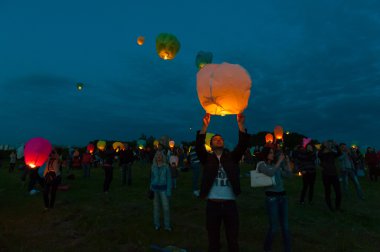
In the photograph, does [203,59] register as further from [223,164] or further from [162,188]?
[223,164]

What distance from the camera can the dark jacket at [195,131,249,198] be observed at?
14.8ft

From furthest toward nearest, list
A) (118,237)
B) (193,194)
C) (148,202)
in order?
(193,194)
(148,202)
(118,237)

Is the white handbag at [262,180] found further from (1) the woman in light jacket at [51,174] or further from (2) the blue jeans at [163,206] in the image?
(1) the woman in light jacket at [51,174]

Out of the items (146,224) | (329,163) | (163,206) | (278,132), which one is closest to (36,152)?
(146,224)

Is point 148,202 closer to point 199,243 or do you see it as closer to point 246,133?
point 199,243

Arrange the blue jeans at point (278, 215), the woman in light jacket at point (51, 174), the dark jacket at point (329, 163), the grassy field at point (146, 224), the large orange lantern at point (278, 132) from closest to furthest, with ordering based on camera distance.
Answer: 1. the blue jeans at point (278, 215)
2. the grassy field at point (146, 224)
3. the dark jacket at point (329, 163)
4. the woman in light jacket at point (51, 174)
5. the large orange lantern at point (278, 132)

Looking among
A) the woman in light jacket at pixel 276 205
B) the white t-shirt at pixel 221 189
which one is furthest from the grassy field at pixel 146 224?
the white t-shirt at pixel 221 189

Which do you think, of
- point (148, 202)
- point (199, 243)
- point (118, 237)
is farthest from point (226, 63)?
point (148, 202)

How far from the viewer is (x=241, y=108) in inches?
171

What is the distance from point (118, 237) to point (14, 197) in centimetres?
773

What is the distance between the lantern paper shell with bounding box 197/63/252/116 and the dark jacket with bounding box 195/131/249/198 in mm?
513

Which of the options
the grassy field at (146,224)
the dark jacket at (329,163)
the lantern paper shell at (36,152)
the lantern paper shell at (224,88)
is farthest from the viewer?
the lantern paper shell at (36,152)

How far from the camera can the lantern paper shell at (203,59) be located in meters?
13.1

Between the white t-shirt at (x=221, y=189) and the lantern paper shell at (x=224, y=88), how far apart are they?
928 mm
